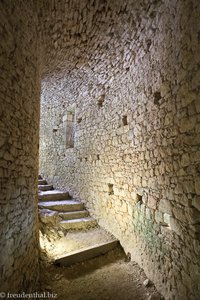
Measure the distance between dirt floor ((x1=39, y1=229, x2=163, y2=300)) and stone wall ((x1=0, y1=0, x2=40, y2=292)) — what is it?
0.48m

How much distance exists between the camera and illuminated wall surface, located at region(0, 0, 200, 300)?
6.86 ft

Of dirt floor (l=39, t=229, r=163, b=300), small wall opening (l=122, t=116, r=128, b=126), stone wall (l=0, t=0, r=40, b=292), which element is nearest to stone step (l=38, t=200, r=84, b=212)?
dirt floor (l=39, t=229, r=163, b=300)

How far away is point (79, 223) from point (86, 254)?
43.6 inches

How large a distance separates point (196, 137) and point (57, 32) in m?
3.18

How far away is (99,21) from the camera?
3434 millimetres

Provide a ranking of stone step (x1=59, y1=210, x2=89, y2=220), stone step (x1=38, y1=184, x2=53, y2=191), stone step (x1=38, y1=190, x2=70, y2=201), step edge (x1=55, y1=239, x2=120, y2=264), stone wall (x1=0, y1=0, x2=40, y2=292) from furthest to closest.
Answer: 1. stone step (x1=38, y1=184, x2=53, y2=191)
2. stone step (x1=38, y1=190, x2=70, y2=201)
3. stone step (x1=59, y1=210, x2=89, y2=220)
4. step edge (x1=55, y1=239, x2=120, y2=264)
5. stone wall (x1=0, y1=0, x2=40, y2=292)

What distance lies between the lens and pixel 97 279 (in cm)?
314

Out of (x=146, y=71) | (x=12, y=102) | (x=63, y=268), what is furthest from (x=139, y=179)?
(x=12, y=102)

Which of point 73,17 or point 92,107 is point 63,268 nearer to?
point 92,107

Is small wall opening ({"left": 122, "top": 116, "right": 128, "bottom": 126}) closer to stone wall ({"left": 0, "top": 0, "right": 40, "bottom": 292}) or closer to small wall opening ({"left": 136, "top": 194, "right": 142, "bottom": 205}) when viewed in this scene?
small wall opening ({"left": 136, "top": 194, "right": 142, "bottom": 205})

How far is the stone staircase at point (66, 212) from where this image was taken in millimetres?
4496

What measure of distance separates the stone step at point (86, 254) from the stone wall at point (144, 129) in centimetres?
31

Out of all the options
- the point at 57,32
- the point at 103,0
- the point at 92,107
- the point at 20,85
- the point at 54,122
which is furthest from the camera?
the point at 54,122

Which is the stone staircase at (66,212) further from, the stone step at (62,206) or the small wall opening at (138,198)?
the small wall opening at (138,198)
